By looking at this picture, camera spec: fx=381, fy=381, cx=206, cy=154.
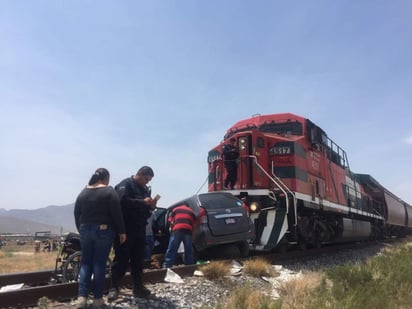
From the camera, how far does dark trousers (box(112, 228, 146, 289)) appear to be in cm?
457

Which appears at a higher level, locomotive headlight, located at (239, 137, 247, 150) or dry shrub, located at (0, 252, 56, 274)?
locomotive headlight, located at (239, 137, 247, 150)

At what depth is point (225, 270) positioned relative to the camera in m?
5.79

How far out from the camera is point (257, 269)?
20.7 ft

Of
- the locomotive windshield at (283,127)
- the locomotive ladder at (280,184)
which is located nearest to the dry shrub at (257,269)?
the locomotive ladder at (280,184)

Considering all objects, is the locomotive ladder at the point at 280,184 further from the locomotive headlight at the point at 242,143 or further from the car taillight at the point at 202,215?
the car taillight at the point at 202,215

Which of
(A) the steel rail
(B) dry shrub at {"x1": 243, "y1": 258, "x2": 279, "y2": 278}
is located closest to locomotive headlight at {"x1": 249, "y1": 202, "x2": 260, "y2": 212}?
(B) dry shrub at {"x1": 243, "y1": 258, "x2": 279, "y2": 278}

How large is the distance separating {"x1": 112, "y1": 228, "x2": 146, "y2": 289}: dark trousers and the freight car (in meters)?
4.44

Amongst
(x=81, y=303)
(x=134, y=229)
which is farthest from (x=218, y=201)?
(x=81, y=303)

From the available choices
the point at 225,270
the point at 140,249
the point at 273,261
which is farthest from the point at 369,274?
the point at 140,249

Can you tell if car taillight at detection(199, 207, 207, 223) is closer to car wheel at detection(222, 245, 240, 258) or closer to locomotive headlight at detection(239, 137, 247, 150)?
car wheel at detection(222, 245, 240, 258)

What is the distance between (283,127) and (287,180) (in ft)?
6.50

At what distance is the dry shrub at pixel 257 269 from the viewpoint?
6262 mm

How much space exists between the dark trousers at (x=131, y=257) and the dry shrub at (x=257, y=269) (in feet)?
7.37

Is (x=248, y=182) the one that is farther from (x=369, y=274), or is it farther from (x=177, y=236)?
(x=369, y=274)
